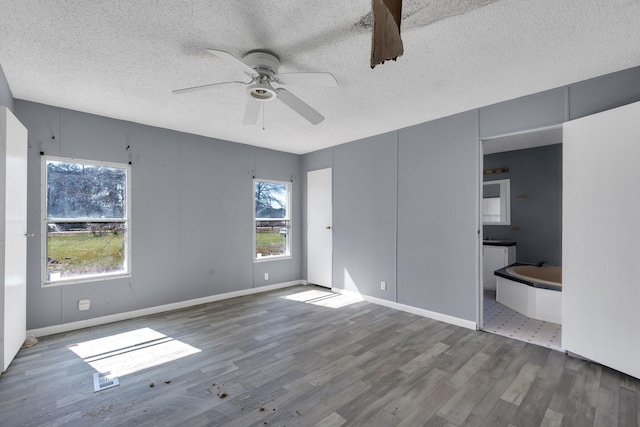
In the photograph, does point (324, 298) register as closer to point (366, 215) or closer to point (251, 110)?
point (366, 215)

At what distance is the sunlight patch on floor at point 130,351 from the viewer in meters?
2.60

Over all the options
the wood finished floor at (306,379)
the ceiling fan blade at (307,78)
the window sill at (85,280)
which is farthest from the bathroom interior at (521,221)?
the window sill at (85,280)

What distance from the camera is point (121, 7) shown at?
177cm

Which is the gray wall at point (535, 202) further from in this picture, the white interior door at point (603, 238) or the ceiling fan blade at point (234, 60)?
the ceiling fan blade at point (234, 60)

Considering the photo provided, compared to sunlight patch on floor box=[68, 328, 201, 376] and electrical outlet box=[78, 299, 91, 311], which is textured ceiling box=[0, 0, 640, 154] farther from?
sunlight patch on floor box=[68, 328, 201, 376]

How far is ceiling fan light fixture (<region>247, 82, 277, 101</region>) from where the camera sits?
89.1 inches

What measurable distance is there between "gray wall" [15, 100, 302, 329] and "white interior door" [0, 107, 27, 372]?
39 cm

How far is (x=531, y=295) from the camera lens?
12.4 feet

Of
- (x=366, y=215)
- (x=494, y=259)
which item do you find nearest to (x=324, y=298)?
(x=366, y=215)

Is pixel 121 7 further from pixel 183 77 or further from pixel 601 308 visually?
pixel 601 308

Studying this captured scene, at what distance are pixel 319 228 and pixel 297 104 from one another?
329 centimetres

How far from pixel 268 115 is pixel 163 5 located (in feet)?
6.18

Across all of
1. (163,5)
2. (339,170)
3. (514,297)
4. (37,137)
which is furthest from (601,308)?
(37,137)

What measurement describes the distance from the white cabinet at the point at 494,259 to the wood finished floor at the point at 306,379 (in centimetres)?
230
